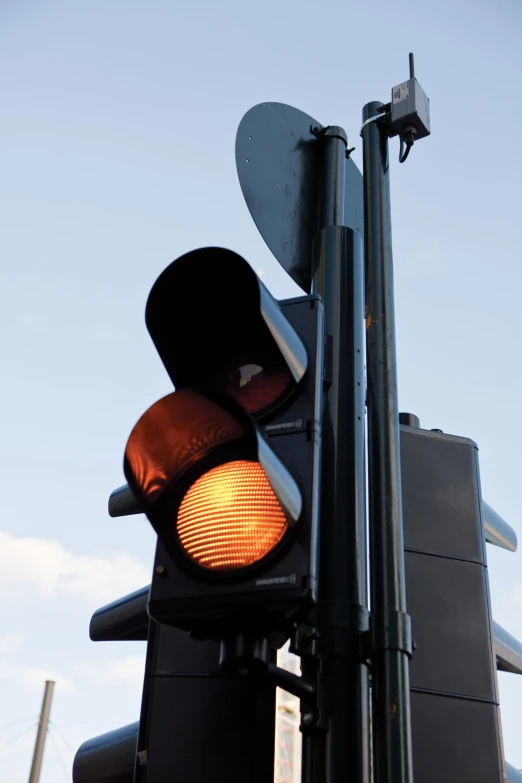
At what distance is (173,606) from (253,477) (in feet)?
1.05

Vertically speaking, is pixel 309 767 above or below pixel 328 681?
below

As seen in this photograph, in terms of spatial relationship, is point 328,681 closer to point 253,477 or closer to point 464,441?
point 253,477

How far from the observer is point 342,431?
2.55 meters

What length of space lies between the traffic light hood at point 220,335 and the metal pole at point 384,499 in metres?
0.38

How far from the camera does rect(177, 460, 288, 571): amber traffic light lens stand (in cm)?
194

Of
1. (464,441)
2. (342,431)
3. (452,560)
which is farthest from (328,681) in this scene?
(464,441)

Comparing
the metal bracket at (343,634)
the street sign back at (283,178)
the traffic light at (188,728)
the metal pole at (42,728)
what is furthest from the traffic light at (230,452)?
the metal pole at (42,728)

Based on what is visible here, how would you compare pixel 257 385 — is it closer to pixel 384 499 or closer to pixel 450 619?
pixel 384 499

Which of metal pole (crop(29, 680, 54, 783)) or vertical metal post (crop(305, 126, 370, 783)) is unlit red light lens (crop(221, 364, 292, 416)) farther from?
metal pole (crop(29, 680, 54, 783))

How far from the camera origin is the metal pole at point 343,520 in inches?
84.9

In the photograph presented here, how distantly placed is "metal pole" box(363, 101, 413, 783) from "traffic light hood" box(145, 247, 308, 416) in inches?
15.0

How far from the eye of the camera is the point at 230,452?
2031 mm

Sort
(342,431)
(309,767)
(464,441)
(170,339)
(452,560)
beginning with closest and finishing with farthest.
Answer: (309,767) < (170,339) < (342,431) < (452,560) < (464,441)

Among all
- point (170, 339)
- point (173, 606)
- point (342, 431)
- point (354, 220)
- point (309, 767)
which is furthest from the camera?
point (354, 220)
